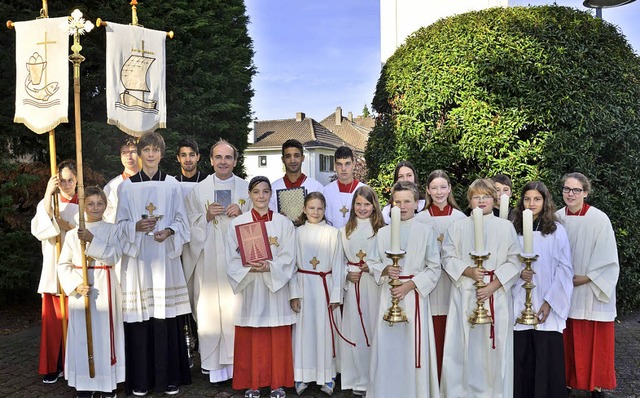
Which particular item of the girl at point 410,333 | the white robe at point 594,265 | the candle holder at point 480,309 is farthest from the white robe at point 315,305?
the white robe at point 594,265

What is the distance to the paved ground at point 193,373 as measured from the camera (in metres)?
5.16

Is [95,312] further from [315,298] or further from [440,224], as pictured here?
[440,224]

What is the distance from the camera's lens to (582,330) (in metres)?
4.89

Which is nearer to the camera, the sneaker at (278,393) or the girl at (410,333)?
the girl at (410,333)

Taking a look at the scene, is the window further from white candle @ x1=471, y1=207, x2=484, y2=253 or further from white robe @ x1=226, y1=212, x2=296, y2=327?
white candle @ x1=471, y1=207, x2=484, y2=253

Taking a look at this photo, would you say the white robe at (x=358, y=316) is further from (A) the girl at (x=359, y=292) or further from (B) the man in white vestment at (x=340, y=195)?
(B) the man in white vestment at (x=340, y=195)

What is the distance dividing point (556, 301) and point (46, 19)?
5.33 m

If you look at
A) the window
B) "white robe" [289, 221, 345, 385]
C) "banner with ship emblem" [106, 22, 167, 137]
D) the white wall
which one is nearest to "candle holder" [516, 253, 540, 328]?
"white robe" [289, 221, 345, 385]

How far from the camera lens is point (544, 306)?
4.58m

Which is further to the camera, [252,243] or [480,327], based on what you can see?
[252,243]

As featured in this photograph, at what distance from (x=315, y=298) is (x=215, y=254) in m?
1.25

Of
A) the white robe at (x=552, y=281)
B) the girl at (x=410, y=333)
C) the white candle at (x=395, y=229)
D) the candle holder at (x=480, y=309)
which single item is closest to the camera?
the white candle at (x=395, y=229)

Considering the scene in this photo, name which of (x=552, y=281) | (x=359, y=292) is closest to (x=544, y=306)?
(x=552, y=281)

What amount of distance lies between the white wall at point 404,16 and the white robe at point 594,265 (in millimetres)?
5736
